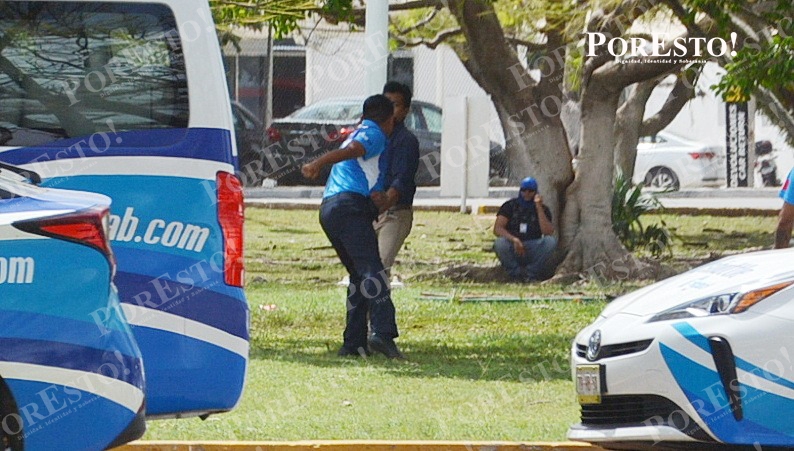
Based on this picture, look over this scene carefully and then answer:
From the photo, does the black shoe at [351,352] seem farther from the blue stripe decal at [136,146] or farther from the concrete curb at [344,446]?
the blue stripe decal at [136,146]

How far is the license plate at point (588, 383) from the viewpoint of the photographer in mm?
6297

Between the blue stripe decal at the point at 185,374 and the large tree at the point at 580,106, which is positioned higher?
the large tree at the point at 580,106

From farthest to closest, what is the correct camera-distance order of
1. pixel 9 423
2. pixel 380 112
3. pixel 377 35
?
pixel 377 35 → pixel 380 112 → pixel 9 423

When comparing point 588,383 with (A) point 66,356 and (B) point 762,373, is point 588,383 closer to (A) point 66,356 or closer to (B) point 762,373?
(B) point 762,373

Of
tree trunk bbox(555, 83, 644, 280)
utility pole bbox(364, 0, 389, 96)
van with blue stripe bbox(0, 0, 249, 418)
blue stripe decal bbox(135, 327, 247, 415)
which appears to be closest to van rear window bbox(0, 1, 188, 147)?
van with blue stripe bbox(0, 0, 249, 418)

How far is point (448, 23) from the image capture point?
70.3 feet

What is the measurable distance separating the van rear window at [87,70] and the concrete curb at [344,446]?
5.28 feet

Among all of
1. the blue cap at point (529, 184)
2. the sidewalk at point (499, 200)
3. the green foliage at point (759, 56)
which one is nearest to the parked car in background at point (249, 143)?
the sidewalk at point (499, 200)

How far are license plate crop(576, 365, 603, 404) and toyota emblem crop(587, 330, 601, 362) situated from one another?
48mm

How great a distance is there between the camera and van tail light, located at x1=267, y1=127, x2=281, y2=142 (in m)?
25.1

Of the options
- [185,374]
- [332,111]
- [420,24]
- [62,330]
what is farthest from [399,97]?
[332,111]

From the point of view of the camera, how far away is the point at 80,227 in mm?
5062

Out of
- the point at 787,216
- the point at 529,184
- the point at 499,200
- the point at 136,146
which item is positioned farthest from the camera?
the point at 499,200

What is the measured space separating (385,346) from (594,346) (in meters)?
3.64
